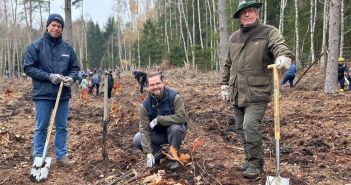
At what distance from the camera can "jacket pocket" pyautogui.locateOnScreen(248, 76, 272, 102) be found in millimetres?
4516

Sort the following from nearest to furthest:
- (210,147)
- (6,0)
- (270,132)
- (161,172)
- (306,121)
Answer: (161,172), (210,147), (270,132), (306,121), (6,0)

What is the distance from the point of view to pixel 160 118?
198 inches

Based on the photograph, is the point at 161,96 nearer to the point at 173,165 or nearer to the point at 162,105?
the point at 162,105

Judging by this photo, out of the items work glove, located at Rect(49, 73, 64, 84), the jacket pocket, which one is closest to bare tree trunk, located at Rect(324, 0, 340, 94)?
the jacket pocket

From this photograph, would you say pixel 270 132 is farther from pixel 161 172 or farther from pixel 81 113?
pixel 81 113

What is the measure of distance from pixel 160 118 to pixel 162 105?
0.17 metres

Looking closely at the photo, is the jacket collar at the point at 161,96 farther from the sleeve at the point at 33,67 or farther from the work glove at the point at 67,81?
the sleeve at the point at 33,67

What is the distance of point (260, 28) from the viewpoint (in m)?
4.59

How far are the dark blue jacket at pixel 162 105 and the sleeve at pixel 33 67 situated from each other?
1.46 metres

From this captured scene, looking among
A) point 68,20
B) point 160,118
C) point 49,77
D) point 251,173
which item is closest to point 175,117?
point 160,118

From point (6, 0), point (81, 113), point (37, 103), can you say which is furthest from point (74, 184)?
point (6, 0)

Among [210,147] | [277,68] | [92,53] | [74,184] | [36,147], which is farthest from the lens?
[92,53]

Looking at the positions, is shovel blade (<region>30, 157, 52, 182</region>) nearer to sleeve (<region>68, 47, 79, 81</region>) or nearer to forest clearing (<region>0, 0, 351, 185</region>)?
forest clearing (<region>0, 0, 351, 185</region>)

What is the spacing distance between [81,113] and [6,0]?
35.6 meters
